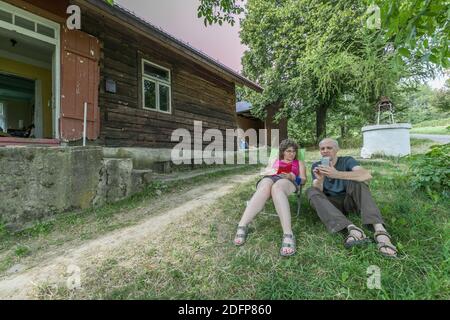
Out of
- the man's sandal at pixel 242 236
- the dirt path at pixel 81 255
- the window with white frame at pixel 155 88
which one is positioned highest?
the window with white frame at pixel 155 88

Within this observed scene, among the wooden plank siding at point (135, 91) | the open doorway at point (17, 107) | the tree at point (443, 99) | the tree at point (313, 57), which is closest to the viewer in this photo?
the wooden plank siding at point (135, 91)

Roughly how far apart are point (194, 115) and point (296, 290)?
648 cm

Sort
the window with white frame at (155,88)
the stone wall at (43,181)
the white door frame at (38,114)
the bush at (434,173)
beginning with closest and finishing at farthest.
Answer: the stone wall at (43,181)
the bush at (434,173)
the window with white frame at (155,88)
the white door frame at (38,114)

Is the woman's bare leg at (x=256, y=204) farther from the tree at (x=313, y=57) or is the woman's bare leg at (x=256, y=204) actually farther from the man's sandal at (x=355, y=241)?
the tree at (x=313, y=57)

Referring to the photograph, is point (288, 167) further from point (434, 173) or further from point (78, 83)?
point (78, 83)

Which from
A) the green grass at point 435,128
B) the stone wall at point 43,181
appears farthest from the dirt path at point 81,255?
the green grass at point 435,128

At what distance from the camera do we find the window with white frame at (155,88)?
6336 mm

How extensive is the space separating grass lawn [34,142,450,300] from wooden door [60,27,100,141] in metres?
3.05

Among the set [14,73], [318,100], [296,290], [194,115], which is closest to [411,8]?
[296,290]

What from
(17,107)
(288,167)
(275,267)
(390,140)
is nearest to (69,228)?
(275,267)

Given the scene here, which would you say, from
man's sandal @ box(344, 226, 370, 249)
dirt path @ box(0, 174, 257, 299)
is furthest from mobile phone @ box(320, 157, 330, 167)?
dirt path @ box(0, 174, 257, 299)

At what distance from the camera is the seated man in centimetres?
230

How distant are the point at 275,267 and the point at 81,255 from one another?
1.88 meters

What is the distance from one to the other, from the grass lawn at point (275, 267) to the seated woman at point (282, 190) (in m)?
0.11
